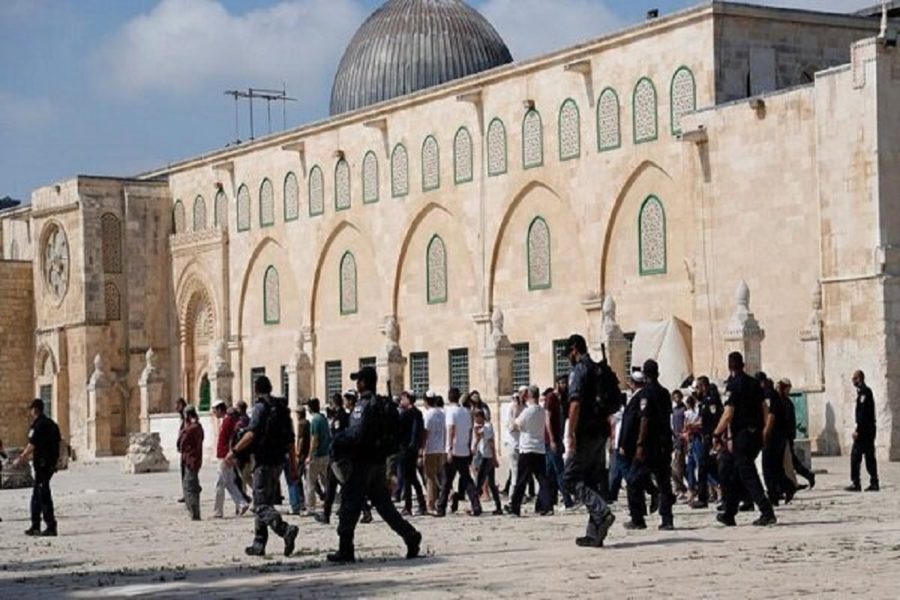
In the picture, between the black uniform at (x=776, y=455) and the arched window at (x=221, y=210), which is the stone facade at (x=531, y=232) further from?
the black uniform at (x=776, y=455)

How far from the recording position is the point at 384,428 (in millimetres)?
13836

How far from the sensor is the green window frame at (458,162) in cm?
3894

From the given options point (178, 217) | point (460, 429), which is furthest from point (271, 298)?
point (460, 429)

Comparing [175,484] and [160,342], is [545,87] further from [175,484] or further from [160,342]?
[160,342]

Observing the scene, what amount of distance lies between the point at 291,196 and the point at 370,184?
3614mm

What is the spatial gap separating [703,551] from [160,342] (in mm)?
38303

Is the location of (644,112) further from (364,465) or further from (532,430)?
(364,465)

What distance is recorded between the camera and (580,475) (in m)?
14.2

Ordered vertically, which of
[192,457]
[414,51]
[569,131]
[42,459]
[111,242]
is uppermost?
[414,51]

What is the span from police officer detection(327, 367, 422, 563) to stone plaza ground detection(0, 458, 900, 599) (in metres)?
0.33

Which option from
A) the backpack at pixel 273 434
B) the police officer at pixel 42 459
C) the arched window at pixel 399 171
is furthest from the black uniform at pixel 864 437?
the arched window at pixel 399 171

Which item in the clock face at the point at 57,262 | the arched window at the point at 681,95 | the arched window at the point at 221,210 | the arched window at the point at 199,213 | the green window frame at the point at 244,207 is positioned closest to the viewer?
the arched window at the point at 681,95

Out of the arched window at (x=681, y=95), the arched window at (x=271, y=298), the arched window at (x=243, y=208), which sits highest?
the arched window at (x=681, y=95)

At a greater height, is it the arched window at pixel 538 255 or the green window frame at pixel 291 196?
the green window frame at pixel 291 196
